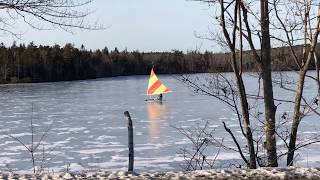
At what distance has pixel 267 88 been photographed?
485cm

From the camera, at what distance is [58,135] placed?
15406mm

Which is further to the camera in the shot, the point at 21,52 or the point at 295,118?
the point at 21,52

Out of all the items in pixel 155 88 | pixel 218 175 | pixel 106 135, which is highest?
pixel 218 175

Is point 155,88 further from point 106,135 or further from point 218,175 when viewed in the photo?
point 218,175

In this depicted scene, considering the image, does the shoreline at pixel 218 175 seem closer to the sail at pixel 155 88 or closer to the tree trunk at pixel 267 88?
the tree trunk at pixel 267 88

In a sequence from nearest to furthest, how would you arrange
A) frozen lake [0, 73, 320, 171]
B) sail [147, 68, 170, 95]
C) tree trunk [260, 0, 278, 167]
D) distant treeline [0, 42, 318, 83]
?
tree trunk [260, 0, 278, 167]
frozen lake [0, 73, 320, 171]
sail [147, 68, 170, 95]
distant treeline [0, 42, 318, 83]

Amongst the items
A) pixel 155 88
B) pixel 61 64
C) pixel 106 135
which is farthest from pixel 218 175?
pixel 61 64

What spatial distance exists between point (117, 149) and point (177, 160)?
218 centimetres

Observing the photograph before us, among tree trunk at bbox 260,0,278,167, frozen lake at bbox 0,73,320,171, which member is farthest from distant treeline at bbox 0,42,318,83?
tree trunk at bbox 260,0,278,167

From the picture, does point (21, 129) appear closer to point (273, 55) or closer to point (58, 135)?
point (58, 135)

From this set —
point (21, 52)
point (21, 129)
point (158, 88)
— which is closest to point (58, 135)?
point (21, 129)

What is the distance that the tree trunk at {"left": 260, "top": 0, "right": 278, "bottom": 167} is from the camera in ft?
16.0

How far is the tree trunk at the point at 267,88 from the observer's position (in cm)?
486

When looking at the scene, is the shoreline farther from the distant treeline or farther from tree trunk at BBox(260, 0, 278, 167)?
the distant treeline
